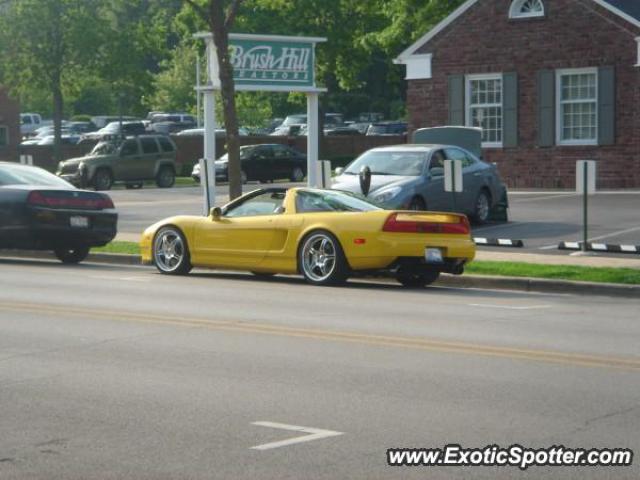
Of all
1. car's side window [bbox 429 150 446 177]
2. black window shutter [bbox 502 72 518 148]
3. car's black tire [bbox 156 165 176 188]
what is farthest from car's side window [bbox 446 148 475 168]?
car's black tire [bbox 156 165 176 188]

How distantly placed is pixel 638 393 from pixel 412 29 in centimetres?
3821

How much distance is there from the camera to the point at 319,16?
61688 mm

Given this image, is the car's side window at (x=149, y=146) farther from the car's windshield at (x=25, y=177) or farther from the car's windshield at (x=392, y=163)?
the car's windshield at (x=25, y=177)

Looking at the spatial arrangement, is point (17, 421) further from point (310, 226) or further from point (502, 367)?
point (310, 226)

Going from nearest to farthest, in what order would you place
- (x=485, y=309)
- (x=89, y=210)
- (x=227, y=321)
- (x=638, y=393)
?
(x=638, y=393) < (x=227, y=321) < (x=485, y=309) < (x=89, y=210)

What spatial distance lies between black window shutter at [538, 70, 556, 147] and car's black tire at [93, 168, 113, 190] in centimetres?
1693

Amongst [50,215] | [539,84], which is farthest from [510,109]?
[50,215]

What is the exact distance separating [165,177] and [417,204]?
25.6 metres

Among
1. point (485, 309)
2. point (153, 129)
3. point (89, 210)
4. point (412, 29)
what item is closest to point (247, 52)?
point (89, 210)

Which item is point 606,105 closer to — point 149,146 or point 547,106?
point 547,106

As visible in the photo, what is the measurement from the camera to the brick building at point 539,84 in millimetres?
36344

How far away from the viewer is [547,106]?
37469mm

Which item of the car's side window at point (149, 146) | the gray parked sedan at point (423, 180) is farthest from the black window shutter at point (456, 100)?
the car's side window at point (149, 146)

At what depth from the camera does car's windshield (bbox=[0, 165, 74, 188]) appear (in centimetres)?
2155
